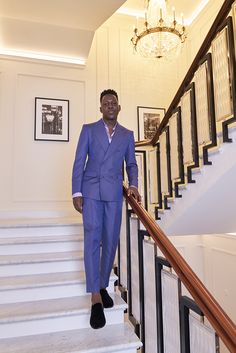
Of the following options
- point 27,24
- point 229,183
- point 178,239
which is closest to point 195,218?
point 229,183

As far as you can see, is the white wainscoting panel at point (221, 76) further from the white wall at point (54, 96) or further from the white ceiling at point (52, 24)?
the white wall at point (54, 96)

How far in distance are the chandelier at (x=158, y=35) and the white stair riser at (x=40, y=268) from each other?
2640mm

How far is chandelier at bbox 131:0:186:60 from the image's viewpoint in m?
3.31

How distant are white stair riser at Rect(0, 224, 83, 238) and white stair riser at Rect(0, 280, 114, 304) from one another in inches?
27.1

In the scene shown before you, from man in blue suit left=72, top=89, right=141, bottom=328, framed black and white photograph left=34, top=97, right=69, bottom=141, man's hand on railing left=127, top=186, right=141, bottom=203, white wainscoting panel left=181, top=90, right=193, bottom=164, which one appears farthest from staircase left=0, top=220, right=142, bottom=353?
framed black and white photograph left=34, top=97, right=69, bottom=141

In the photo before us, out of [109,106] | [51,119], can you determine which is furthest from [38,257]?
[51,119]

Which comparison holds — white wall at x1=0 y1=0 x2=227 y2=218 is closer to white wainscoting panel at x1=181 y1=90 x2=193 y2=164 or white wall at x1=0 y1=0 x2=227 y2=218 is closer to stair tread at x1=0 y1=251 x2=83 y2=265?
stair tread at x1=0 y1=251 x2=83 y2=265

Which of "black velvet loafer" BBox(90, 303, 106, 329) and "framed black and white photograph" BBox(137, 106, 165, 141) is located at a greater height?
"framed black and white photograph" BBox(137, 106, 165, 141)

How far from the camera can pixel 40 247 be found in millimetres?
2500

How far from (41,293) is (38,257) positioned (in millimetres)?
348

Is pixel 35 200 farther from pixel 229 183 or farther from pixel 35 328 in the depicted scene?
pixel 229 183

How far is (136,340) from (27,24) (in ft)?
11.3

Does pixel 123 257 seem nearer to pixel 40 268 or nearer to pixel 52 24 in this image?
pixel 40 268

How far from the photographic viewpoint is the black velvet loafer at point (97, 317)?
1.73 meters
